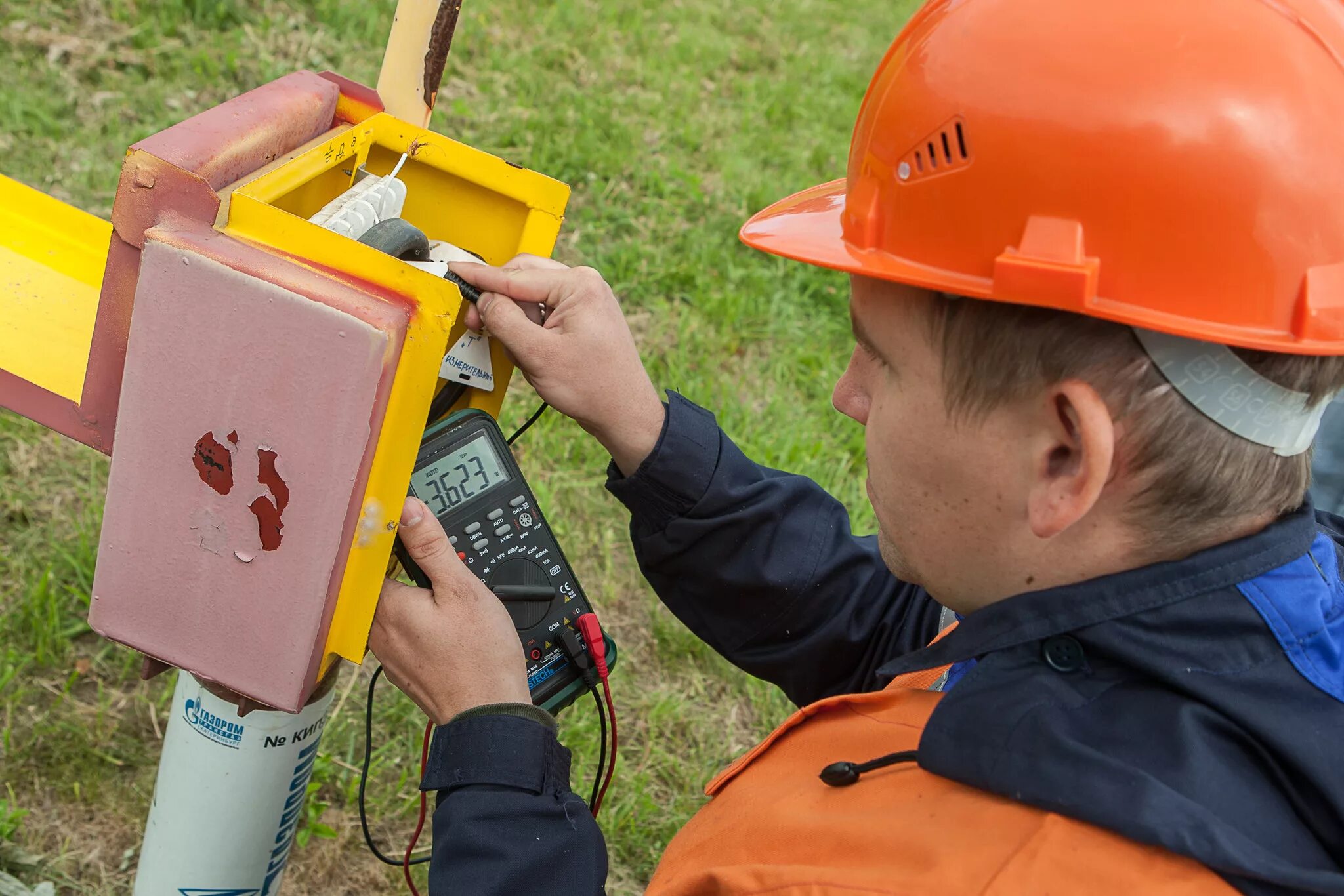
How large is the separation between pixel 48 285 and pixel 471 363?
1.48ft

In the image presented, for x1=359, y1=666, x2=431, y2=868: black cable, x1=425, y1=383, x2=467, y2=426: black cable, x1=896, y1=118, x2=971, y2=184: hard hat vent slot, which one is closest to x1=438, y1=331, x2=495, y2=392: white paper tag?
x1=425, y1=383, x2=467, y2=426: black cable

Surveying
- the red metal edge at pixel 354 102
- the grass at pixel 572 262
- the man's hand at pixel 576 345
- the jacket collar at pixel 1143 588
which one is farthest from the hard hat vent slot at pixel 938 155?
→ the grass at pixel 572 262

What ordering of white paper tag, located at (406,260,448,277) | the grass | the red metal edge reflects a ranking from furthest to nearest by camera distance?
the grass
the red metal edge
white paper tag, located at (406,260,448,277)

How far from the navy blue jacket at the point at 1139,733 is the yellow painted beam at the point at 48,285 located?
0.54m

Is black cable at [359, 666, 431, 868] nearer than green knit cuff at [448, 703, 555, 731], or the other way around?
green knit cuff at [448, 703, 555, 731]

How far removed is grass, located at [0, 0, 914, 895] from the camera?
1970 mm

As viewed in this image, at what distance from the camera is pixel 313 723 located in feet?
4.42

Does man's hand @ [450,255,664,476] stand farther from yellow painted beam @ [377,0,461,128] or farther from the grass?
the grass

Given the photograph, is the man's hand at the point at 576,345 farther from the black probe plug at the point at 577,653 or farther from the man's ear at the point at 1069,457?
the man's ear at the point at 1069,457

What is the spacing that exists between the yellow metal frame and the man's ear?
20.7 inches

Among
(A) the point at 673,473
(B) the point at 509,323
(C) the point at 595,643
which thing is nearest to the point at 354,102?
(B) the point at 509,323

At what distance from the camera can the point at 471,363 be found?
1342mm

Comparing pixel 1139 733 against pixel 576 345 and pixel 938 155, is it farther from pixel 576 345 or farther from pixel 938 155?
pixel 576 345

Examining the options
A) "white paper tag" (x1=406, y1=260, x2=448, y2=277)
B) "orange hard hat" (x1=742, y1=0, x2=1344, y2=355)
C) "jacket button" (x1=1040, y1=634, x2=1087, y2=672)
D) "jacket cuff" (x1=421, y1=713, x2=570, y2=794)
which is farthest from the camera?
"white paper tag" (x1=406, y1=260, x2=448, y2=277)
